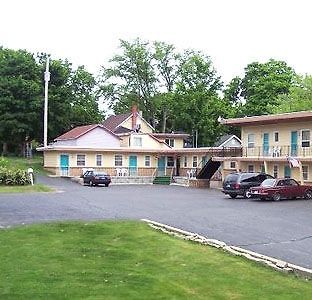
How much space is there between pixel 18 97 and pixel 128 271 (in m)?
54.0

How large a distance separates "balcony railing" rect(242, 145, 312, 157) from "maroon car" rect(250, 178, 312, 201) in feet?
15.7

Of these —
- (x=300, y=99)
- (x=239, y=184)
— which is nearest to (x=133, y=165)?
(x=300, y=99)

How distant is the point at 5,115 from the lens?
Result: 197 ft

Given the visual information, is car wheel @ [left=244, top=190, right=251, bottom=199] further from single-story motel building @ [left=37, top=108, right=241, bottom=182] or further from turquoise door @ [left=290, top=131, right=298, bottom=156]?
single-story motel building @ [left=37, top=108, right=241, bottom=182]

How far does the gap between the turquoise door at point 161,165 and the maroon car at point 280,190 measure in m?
25.4

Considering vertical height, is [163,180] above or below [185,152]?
below

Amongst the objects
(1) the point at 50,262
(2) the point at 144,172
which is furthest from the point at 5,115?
(1) the point at 50,262

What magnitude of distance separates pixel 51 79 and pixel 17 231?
2045 inches

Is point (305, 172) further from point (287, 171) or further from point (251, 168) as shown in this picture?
point (251, 168)

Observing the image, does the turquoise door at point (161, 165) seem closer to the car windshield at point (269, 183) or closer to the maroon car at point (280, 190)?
the maroon car at point (280, 190)

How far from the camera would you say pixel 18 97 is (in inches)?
2425

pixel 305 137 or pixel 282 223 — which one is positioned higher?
pixel 305 137

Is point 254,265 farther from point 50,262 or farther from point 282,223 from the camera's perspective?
point 282,223

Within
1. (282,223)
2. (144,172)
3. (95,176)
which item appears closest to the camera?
(282,223)
